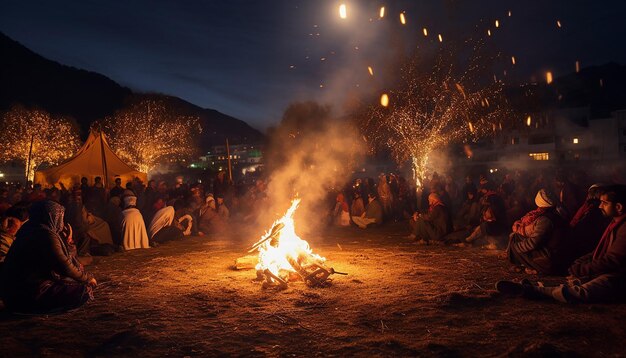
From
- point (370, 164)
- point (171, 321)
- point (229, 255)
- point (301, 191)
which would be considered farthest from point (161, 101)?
point (171, 321)

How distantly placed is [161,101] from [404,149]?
31.6m

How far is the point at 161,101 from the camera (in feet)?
149

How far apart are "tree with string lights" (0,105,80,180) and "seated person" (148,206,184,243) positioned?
34924 millimetres

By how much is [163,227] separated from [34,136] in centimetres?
3649

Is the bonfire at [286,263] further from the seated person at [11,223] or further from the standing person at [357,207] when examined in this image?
the standing person at [357,207]

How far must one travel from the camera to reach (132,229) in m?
11.4

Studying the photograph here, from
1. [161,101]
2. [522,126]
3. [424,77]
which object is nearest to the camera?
[424,77]

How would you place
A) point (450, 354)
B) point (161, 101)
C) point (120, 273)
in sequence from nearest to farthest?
point (450, 354) → point (120, 273) → point (161, 101)

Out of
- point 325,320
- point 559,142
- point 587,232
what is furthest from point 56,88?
point 587,232

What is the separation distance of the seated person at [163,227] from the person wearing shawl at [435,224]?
7.19 meters

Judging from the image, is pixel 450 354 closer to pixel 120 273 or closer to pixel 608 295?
pixel 608 295

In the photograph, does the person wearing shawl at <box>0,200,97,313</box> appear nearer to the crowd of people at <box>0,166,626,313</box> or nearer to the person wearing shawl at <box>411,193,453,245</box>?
the crowd of people at <box>0,166,626,313</box>

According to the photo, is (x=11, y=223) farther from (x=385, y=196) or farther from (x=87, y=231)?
(x=385, y=196)

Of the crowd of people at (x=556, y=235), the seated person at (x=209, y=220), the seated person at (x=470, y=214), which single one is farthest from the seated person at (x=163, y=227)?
the seated person at (x=470, y=214)
